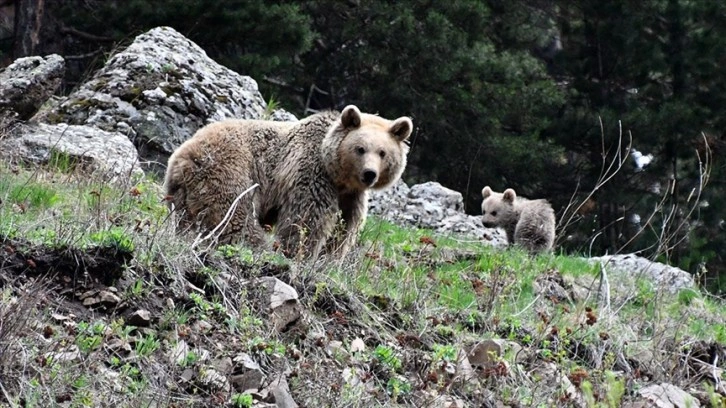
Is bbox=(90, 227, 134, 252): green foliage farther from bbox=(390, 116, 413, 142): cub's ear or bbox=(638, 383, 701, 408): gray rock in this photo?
bbox=(638, 383, 701, 408): gray rock

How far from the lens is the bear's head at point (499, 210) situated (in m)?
14.4

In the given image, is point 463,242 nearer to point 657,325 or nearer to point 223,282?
point 657,325

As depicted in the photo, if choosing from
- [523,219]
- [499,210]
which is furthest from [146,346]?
[499,210]

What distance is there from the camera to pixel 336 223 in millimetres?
9086

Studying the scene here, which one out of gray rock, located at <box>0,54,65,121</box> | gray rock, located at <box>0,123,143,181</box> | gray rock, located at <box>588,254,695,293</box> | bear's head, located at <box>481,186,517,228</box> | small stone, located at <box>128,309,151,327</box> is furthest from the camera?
bear's head, located at <box>481,186,517,228</box>

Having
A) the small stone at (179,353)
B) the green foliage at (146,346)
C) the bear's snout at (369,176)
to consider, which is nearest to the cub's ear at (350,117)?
the bear's snout at (369,176)

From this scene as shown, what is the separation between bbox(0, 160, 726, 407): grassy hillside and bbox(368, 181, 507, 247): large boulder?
4235mm

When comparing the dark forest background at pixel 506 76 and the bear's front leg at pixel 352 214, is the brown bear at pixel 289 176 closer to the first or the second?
the bear's front leg at pixel 352 214

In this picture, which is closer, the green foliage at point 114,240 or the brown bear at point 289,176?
the green foliage at point 114,240

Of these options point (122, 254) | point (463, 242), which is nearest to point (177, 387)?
point (122, 254)

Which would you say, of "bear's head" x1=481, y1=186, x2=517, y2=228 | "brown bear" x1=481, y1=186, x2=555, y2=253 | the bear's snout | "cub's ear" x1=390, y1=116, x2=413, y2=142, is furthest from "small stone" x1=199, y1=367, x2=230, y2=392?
"bear's head" x1=481, y1=186, x2=517, y2=228

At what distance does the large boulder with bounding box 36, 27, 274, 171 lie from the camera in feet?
39.7

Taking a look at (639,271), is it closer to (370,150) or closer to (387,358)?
(370,150)

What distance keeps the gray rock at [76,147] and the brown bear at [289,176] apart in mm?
1240
